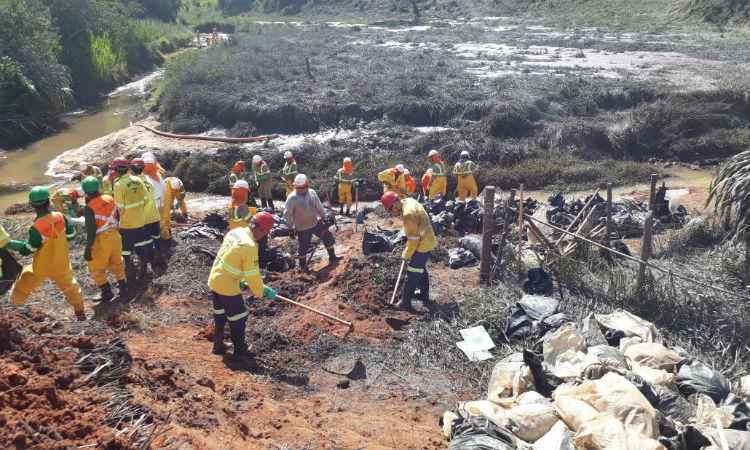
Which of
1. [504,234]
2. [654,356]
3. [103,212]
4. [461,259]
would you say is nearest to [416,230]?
[504,234]

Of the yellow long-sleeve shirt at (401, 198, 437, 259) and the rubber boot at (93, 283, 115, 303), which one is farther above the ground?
the yellow long-sleeve shirt at (401, 198, 437, 259)

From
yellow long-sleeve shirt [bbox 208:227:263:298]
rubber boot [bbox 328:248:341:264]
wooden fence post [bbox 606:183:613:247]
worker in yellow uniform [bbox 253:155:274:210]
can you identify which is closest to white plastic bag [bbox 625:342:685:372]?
wooden fence post [bbox 606:183:613:247]

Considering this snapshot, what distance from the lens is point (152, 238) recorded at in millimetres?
7758

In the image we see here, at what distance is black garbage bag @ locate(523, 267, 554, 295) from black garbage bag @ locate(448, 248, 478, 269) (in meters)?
1.38

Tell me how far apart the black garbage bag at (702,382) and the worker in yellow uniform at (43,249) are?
600 cm

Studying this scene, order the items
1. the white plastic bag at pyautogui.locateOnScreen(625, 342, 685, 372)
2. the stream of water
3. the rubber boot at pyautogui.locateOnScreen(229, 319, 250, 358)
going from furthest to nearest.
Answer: the stream of water → the rubber boot at pyautogui.locateOnScreen(229, 319, 250, 358) → the white plastic bag at pyautogui.locateOnScreen(625, 342, 685, 372)

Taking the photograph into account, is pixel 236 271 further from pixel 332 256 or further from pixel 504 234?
pixel 504 234

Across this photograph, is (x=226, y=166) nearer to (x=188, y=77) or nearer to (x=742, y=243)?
(x=188, y=77)

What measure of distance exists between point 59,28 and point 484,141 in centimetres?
1916

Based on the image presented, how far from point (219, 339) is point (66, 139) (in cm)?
1774

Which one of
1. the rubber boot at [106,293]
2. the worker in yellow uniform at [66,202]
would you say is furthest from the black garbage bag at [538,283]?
the worker in yellow uniform at [66,202]

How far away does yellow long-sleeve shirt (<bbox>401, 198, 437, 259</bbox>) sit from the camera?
21.6 ft

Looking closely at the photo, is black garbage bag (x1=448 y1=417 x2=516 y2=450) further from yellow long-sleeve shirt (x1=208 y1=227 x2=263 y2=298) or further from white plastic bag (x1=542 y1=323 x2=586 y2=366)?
yellow long-sleeve shirt (x1=208 y1=227 x2=263 y2=298)

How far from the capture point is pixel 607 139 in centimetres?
1605
